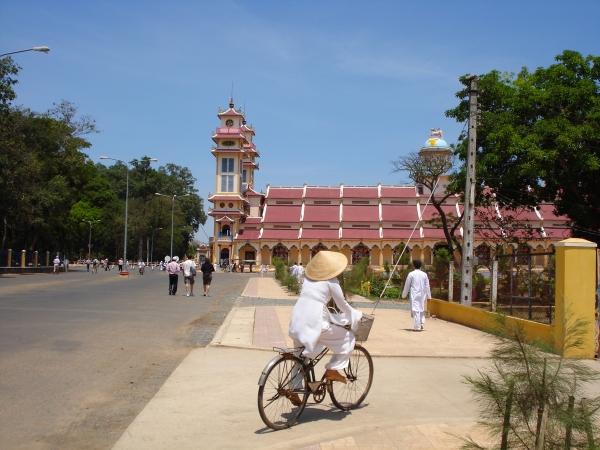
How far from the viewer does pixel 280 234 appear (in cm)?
6962

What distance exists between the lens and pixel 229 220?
70500 millimetres

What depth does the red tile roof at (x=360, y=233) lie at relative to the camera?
67875mm

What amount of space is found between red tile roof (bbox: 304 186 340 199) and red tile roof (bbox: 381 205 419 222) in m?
6.09

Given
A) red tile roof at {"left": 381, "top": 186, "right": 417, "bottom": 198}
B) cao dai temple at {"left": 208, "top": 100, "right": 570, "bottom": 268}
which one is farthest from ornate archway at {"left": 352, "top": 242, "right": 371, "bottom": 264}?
red tile roof at {"left": 381, "top": 186, "right": 417, "bottom": 198}

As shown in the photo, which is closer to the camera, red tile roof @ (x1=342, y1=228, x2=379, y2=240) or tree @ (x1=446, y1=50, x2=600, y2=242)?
tree @ (x1=446, y1=50, x2=600, y2=242)

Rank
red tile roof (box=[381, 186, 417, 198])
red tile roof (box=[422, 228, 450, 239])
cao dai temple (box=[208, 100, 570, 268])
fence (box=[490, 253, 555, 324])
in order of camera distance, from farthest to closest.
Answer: red tile roof (box=[381, 186, 417, 198])
cao dai temple (box=[208, 100, 570, 268])
red tile roof (box=[422, 228, 450, 239])
fence (box=[490, 253, 555, 324])

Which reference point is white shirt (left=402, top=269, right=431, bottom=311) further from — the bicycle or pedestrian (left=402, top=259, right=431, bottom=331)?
the bicycle

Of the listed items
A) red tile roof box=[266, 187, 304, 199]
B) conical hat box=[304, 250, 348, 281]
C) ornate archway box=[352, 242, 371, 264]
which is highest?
red tile roof box=[266, 187, 304, 199]

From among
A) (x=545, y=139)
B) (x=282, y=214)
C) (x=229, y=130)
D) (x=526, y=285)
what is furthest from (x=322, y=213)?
(x=526, y=285)

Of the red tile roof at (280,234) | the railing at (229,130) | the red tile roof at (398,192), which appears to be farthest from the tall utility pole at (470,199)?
the railing at (229,130)

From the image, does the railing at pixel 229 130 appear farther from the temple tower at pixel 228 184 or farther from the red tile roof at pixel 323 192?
the red tile roof at pixel 323 192

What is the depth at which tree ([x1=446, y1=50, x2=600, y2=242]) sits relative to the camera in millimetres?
20688

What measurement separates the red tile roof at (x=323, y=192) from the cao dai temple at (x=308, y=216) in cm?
12

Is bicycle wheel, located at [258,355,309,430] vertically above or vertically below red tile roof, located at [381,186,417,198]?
below
